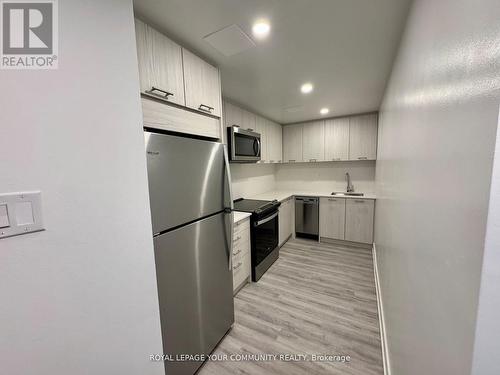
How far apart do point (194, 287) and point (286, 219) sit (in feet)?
8.30

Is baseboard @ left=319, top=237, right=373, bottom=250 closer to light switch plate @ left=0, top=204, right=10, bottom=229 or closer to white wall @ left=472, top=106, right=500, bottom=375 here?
Answer: white wall @ left=472, top=106, right=500, bottom=375

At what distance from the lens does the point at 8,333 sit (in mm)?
597

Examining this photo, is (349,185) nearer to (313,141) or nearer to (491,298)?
(313,141)

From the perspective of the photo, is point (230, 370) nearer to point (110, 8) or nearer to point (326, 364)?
point (326, 364)

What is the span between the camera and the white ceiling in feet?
3.60

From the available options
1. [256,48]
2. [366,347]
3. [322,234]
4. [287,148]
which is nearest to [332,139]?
[287,148]

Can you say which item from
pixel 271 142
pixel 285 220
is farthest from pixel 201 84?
pixel 285 220

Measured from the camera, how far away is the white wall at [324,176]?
379 centimetres

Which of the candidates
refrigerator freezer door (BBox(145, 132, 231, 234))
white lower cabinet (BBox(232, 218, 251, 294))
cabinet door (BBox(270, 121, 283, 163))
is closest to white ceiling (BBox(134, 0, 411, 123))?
refrigerator freezer door (BBox(145, 132, 231, 234))

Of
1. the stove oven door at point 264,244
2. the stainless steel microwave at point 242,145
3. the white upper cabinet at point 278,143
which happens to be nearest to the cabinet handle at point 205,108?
the stainless steel microwave at point 242,145

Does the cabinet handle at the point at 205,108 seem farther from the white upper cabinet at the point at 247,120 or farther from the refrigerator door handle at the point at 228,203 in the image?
the white upper cabinet at the point at 247,120

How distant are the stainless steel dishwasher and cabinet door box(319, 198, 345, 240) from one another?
9 centimetres

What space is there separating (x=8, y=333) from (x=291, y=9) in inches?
72.8

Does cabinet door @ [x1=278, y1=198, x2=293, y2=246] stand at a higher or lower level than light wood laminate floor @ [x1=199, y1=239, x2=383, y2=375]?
higher
